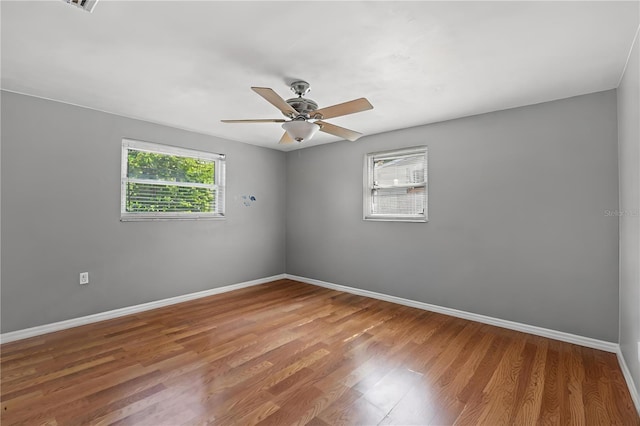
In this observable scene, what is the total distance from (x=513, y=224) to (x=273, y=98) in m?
2.82

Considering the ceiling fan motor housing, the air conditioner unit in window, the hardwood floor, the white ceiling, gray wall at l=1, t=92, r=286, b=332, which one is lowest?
the hardwood floor

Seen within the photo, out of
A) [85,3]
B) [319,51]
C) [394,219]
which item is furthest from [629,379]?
[85,3]

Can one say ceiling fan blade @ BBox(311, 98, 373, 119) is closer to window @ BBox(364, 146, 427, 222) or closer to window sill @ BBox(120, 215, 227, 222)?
window @ BBox(364, 146, 427, 222)

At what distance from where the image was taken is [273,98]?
225cm

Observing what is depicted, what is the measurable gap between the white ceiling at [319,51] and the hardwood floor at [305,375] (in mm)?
2407

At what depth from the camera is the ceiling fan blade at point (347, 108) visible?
229 cm

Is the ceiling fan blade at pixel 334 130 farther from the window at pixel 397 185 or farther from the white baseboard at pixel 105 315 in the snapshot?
the white baseboard at pixel 105 315

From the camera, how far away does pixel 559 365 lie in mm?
2467

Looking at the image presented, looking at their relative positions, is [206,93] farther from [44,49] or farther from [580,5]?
[580,5]

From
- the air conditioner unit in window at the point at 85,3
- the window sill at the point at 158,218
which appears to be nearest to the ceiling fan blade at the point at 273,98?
the air conditioner unit in window at the point at 85,3

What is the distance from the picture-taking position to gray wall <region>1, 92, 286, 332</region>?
2943 mm

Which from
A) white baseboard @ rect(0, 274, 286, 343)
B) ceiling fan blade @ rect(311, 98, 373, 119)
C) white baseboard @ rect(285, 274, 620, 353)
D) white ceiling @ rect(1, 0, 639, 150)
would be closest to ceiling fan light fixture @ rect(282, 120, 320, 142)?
ceiling fan blade @ rect(311, 98, 373, 119)

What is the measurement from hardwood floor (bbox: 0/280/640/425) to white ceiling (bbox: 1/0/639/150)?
2407 millimetres

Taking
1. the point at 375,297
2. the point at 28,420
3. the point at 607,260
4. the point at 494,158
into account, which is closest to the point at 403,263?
the point at 375,297
